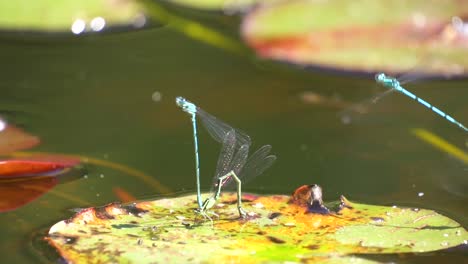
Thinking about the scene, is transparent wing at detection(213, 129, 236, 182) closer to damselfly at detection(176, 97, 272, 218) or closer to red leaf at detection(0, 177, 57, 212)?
damselfly at detection(176, 97, 272, 218)

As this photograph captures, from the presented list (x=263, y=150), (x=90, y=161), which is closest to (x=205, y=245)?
(x=263, y=150)

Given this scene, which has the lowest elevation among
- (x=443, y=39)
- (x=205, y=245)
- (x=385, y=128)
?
(x=205, y=245)

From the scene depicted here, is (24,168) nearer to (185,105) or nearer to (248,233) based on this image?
(185,105)

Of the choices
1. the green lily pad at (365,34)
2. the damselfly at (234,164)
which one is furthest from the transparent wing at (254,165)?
the green lily pad at (365,34)

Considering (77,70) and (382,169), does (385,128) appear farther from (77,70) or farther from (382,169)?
(77,70)

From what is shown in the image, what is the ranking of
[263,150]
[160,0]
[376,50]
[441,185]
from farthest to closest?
[160,0] < [376,50] < [441,185] < [263,150]

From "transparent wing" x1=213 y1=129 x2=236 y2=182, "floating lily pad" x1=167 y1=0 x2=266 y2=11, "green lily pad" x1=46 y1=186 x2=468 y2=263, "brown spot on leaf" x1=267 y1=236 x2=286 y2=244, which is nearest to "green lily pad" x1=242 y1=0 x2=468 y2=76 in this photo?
"floating lily pad" x1=167 y1=0 x2=266 y2=11
